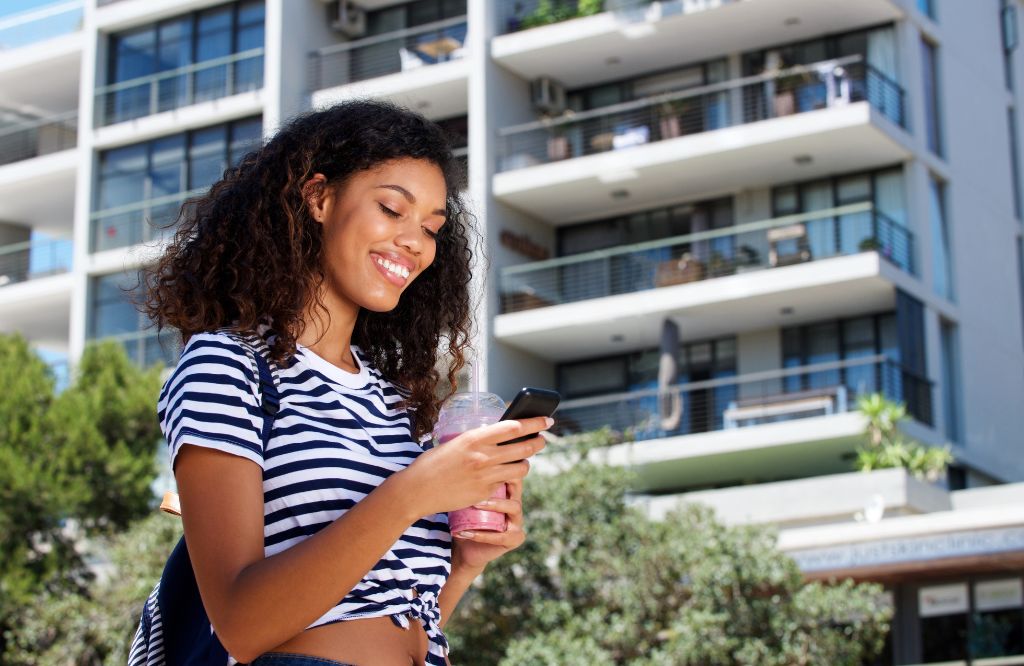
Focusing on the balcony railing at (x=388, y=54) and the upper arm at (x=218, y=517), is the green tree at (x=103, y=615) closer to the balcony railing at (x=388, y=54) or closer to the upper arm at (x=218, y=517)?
the balcony railing at (x=388, y=54)

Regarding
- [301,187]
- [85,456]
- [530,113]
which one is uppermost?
[530,113]

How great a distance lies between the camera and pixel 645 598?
1792 cm

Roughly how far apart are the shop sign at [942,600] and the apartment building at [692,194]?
1893 millimetres

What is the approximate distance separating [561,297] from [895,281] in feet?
20.6

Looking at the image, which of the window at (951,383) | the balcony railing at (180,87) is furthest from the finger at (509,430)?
the balcony railing at (180,87)

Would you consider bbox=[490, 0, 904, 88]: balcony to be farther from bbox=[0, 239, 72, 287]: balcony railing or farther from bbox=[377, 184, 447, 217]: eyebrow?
bbox=[377, 184, 447, 217]: eyebrow

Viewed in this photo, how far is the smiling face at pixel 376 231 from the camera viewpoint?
3.16 meters

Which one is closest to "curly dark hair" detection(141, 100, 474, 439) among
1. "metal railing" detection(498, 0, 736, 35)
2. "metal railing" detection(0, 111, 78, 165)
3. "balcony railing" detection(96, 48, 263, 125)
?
"metal railing" detection(498, 0, 736, 35)

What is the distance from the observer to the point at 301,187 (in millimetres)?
3205

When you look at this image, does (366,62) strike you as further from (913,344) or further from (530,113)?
(913,344)

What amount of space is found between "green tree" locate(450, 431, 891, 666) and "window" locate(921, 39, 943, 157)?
1139 centimetres

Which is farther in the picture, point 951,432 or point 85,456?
point 951,432

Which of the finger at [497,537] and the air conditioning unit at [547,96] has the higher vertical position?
the air conditioning unit at [547,96]

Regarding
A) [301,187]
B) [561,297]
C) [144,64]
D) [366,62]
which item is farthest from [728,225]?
[301,187]
